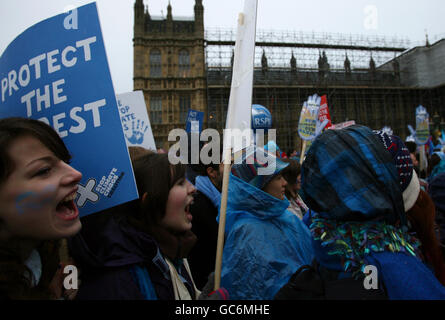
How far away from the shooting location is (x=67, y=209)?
0.97 metres

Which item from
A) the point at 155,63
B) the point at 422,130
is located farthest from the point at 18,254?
the point at 155,63

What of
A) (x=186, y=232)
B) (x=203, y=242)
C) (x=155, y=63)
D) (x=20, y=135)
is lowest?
(x=203, y=242)

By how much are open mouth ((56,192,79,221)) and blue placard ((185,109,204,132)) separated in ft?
13.1

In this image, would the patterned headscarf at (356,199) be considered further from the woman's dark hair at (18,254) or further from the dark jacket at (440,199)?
the dark jacket at (440,199)

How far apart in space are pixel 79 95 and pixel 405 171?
1337mm

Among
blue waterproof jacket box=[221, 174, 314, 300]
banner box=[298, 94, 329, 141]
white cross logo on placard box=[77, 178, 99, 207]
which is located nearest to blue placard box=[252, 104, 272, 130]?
banner box=[298, 94, 329, 141]

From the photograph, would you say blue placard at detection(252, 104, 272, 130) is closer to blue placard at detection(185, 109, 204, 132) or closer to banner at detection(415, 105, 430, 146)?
blue placard at detection(185, 109, 204, 132)

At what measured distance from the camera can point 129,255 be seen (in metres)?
1.01

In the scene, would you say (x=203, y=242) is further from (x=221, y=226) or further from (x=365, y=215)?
(x=365, y=215)

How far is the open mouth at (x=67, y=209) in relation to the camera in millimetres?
938
